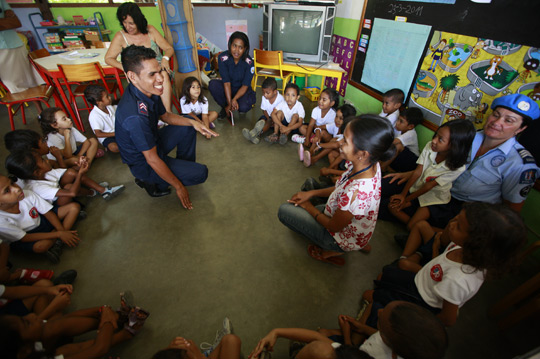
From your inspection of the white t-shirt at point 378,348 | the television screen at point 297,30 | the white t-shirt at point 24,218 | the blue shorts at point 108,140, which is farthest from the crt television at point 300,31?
the white t-shirt at point 378,348

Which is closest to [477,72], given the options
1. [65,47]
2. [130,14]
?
[130,14]

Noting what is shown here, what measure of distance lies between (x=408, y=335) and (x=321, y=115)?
2.61 meters

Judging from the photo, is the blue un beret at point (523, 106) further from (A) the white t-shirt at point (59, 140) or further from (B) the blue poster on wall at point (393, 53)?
(A) the white t-shirt at point (59, 140)

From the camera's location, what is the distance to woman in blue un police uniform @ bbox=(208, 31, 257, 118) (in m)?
3.47

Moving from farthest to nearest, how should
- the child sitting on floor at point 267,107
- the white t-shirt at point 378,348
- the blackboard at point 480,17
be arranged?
the child sitting on floor at point 267,107
the blackboard at point 480,17
the white t-shirt at point 378,348

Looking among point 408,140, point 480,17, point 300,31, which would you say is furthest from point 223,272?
point 300,31

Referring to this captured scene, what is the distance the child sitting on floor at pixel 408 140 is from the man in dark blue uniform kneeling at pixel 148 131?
6.61 feet

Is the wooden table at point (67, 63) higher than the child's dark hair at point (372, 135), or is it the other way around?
the child's dark hair at point (372, 135)

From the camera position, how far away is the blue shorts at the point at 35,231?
1.67m

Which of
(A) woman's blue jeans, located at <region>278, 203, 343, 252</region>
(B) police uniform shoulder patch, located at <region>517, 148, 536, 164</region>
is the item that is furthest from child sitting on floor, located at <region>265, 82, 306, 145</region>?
(B) police uniform shoulder patch, located at <region>517, 148, 536, 164</region>

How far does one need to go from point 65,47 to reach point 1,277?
5862mm

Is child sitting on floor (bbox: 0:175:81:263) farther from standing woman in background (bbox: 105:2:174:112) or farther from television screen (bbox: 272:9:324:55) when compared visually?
television screen (bbox: 272:9:324:55)

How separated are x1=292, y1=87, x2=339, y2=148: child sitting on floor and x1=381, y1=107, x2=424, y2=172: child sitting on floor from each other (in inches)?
31.2

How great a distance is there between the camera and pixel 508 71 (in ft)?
6.04
